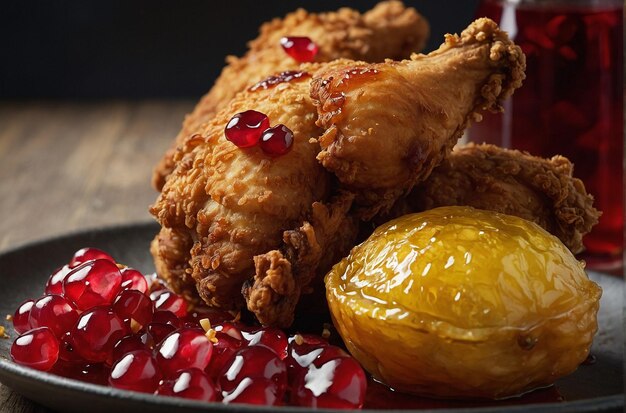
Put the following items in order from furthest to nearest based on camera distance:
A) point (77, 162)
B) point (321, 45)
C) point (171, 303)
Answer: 1. point (77, 162)
2. point (321, 45)
3. point (171, 303)

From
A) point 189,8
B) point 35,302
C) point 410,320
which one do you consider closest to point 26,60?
point 189,8

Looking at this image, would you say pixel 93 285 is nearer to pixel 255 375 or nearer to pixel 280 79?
pixel 255 375

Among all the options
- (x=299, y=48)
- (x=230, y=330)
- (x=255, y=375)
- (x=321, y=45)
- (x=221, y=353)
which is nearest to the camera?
(x=255, y=375)

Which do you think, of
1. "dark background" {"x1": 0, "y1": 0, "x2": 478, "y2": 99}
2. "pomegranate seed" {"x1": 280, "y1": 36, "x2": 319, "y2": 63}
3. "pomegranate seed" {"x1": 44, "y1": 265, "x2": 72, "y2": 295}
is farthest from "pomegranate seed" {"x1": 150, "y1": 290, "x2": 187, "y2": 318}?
"dark background" {"x1": 0, "y1": 0, "x2": 478, "y2": 99}

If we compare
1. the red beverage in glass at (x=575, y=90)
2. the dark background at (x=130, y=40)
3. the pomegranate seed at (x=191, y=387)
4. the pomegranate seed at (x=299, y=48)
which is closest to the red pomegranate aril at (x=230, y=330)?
the pomegranate seed at (x=191, y=387)

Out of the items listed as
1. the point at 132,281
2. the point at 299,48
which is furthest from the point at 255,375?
the point at 299,48

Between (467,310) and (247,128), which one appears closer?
(467,310)

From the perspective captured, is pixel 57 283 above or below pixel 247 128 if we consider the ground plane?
below

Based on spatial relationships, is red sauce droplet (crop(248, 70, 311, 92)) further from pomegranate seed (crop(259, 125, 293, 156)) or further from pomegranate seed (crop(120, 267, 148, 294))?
pomegranate seed (crop(120, 267, 148, 294))
